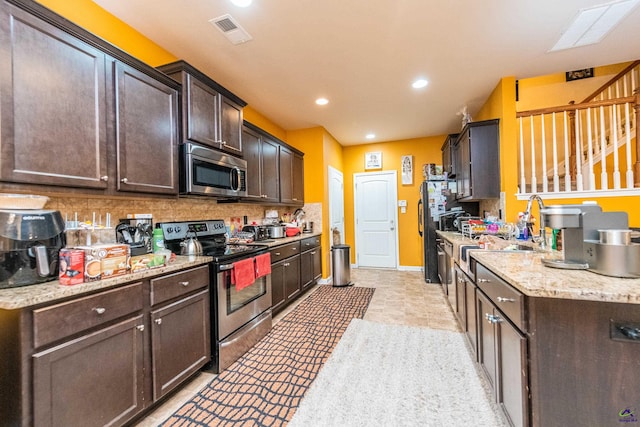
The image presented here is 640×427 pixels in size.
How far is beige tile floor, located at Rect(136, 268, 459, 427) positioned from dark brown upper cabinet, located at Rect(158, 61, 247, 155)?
1.89 meters

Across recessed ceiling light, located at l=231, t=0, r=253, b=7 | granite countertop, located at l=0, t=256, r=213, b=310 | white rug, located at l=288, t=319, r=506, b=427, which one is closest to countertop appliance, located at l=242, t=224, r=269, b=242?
white rug, located at l=288, t=319, r=506, b=427

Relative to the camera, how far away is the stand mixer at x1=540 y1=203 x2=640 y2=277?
3.61 ft

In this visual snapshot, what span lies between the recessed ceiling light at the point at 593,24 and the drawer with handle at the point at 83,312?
144 inches

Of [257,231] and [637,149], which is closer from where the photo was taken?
[637,149]

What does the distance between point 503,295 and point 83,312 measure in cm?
205

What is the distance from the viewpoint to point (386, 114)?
13.3 ft

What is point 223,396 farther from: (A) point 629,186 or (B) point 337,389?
(A) point 629,186

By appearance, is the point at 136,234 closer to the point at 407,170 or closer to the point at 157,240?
the point at 157,240

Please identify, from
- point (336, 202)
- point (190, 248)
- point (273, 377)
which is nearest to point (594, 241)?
point (273, 377)

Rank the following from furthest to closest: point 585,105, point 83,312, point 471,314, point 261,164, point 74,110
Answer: point 261,164 → point 585,105 → point 471,314 → point 74,110 → point 83,312

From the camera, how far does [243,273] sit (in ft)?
7.43

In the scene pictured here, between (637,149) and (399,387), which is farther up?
(637,149)

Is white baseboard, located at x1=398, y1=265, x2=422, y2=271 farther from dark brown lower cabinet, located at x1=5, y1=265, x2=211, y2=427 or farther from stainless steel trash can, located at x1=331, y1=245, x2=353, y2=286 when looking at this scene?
dark brown lower cabinet, located at x1=5, y1=265, x2=211, y2=427

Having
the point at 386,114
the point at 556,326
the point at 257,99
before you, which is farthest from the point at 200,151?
the point at 386,114
